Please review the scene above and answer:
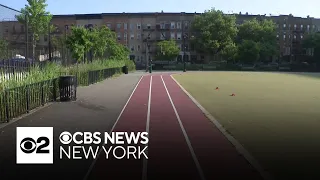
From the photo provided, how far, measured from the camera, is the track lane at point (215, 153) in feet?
21.7

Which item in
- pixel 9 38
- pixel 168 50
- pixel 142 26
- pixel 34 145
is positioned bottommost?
pixel 34 145

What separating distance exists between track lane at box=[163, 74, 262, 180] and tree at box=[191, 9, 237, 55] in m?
79.3

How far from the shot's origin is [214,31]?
91812 millimetres

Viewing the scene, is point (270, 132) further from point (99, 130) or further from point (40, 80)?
point (40, 80)

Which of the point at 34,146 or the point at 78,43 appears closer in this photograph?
the point at 34,146

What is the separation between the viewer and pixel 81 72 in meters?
27.2

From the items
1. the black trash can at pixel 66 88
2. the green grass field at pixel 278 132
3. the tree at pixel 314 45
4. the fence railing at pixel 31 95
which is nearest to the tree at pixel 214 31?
the tree at pixel 314 45

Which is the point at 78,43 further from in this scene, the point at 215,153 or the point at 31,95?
the point at 215,153

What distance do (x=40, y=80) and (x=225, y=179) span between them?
37.7ft

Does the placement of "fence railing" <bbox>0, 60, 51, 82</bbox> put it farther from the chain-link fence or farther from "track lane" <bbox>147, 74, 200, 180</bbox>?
"track lane" <bbox>147, 74, 200, 180</bbox>

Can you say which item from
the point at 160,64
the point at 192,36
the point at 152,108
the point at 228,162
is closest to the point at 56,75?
the point at 152,108

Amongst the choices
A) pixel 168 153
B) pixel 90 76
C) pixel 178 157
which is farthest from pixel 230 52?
pixel 178 157

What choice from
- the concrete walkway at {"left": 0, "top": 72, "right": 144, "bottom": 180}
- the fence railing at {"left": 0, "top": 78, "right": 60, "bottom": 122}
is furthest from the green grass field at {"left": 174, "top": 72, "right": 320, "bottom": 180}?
the fence railing at {"left": 0, "top": 78, "right": 60, "bottom": 122}

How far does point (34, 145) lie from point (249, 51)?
82.4m
